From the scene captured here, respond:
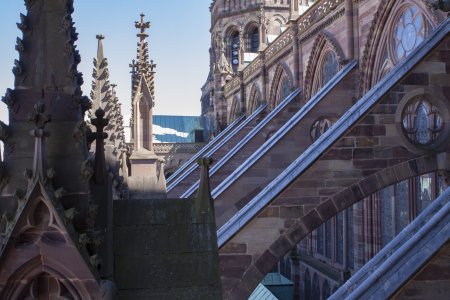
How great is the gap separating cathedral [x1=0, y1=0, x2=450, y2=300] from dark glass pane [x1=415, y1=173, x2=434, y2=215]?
43 mm

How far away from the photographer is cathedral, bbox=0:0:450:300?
321 centimetres

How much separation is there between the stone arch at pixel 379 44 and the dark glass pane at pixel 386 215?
2.35 m

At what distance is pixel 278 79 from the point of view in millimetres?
21828

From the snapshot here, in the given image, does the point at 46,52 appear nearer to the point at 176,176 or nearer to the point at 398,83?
the point at 398,83

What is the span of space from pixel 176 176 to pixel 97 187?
53.4ft

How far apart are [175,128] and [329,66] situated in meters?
33.4

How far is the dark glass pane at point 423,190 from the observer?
10.5 m

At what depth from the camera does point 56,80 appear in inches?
137

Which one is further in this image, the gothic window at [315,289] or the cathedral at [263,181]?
the gothic window at [315,289]

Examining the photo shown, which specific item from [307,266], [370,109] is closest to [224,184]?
[370,109]

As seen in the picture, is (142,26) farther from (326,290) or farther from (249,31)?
(249,31)

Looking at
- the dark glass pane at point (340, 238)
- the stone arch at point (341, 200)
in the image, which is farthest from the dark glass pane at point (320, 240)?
the stone arch at point (341, 200)

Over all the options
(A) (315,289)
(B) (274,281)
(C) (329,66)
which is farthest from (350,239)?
(C) (329,66)

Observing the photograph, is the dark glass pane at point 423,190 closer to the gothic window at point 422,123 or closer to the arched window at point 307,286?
the gothic window at point 422,123
